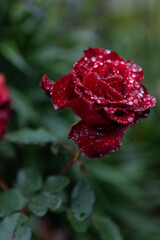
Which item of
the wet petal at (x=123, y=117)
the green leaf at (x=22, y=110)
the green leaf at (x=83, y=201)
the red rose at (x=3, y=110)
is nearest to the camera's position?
the wet petal at (x=123, y=117)

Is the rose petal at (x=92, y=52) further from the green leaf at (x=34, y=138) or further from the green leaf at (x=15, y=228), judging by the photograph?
the green leaf at (x=15, y=228)

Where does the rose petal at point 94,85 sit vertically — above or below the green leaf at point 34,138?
above

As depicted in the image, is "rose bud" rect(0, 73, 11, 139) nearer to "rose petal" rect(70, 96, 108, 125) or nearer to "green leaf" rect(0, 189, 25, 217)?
"green leaf" rect(0, 189, 25, 217)

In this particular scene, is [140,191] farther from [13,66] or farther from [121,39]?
[121,39]

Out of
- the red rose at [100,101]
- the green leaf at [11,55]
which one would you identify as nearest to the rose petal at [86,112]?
the red rose at [100,101]

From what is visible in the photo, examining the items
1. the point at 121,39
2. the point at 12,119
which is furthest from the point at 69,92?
the point at 121,39

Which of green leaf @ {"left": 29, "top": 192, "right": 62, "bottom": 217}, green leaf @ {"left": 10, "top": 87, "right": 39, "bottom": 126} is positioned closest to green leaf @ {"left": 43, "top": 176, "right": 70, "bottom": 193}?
green leaf @ {"left": 29, "top": 192, "right": 62, "bottom": 217}

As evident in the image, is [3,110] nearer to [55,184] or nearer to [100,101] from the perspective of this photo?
[55,184]
